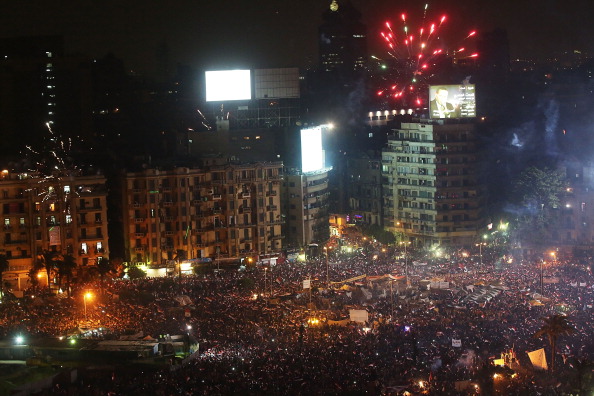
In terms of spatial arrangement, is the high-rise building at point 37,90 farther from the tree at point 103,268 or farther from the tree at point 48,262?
the tree at point 103,268

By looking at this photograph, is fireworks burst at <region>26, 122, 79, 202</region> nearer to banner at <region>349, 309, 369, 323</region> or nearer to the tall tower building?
banner at <region>349, 309, 369, 323</region>

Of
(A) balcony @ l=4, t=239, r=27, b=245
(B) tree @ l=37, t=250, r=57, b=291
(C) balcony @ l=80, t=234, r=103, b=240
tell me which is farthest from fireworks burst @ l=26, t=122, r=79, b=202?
(B) tree @ l=37, t=250, r=57, b=291

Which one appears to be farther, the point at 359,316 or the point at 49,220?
the point at 49,220

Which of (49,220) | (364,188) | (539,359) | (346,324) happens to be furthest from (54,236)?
(539,359)

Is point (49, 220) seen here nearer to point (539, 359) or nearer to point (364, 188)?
point (364, 188)

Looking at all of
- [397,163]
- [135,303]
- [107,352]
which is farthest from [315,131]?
[107,352]

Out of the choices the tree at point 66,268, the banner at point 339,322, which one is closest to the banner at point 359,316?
the banner at point 339,322
